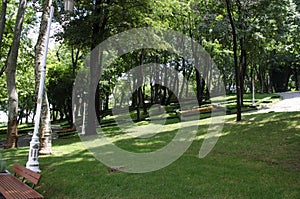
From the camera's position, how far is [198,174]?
7090 mm

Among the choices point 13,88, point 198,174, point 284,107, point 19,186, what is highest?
point 13,88

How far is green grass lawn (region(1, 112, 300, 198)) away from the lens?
19.4 feet

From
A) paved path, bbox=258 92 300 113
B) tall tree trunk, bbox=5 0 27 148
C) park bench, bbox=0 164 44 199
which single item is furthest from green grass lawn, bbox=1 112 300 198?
paved path, bbox=258 92 300 113

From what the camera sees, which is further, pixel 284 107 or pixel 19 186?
pixel 284 107

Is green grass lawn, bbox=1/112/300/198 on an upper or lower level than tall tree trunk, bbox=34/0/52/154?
lower

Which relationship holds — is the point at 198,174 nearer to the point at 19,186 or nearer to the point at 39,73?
the point at 19,186

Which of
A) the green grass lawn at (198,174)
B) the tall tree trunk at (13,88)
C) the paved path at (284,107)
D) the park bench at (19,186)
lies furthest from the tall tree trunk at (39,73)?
the paved path at (284,107)

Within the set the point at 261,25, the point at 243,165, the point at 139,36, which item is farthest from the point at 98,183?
the point at 261,25

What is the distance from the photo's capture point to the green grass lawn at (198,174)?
19.4 ft

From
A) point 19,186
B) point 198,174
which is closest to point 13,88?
point 19,186

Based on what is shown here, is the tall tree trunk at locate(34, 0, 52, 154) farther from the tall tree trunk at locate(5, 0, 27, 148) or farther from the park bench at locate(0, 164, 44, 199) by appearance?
the tall tree trunk at locate(5, 0, 27, 148)

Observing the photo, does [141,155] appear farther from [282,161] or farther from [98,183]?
[282,161]

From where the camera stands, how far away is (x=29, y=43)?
24.2 m

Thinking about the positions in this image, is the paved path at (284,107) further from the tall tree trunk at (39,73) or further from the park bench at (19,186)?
the park bench at (19,186)
